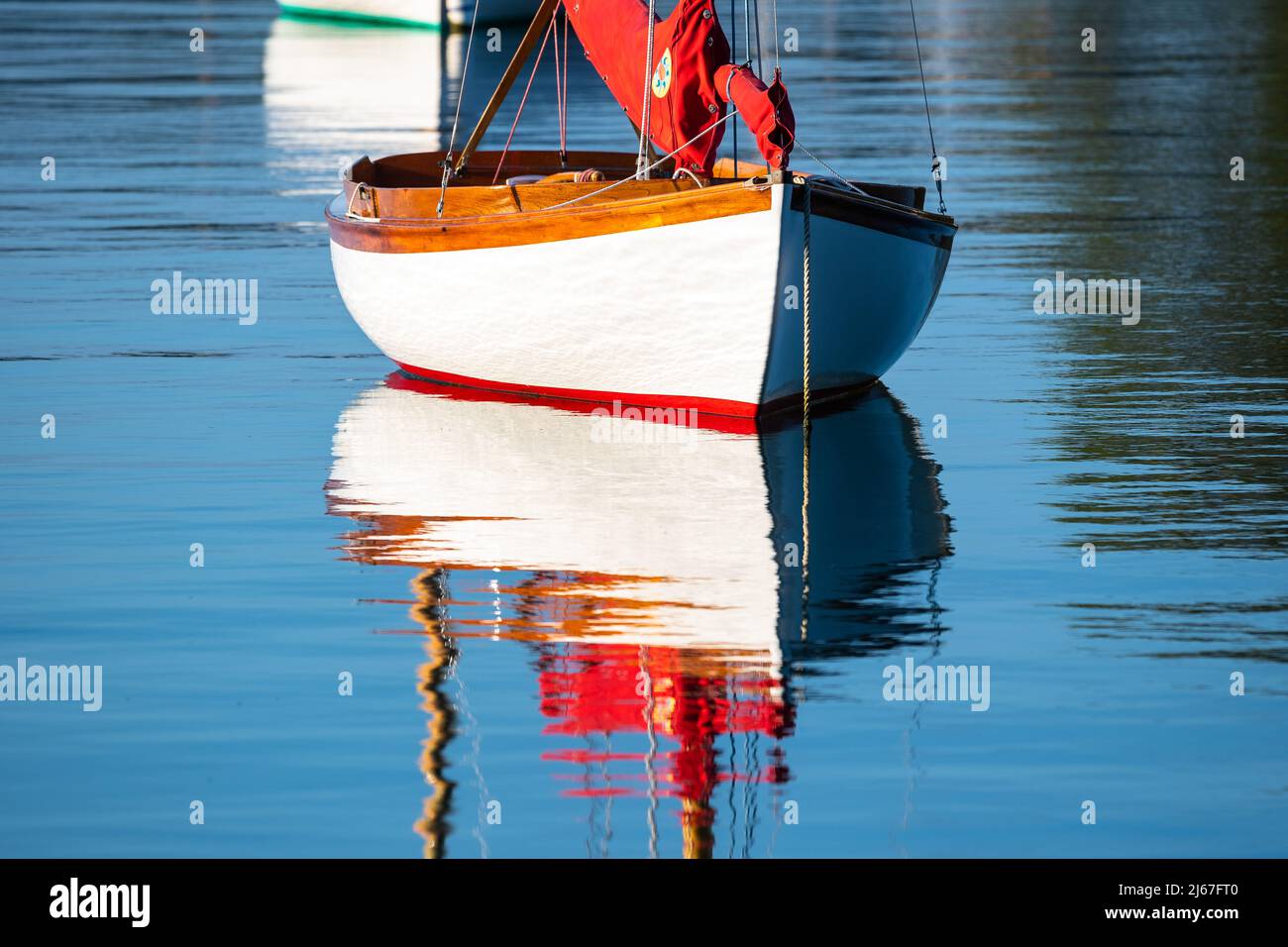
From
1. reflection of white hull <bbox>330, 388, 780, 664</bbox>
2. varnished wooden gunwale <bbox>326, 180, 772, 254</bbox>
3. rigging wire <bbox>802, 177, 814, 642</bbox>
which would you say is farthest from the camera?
varnished wooden gunwale <bbox>326, 180, 772, 254</bbox>

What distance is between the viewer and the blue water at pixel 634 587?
26.8ft

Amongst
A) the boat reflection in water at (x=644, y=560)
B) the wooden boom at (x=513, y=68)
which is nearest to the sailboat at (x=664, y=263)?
the boat reflection in water at (x=644, y=560)

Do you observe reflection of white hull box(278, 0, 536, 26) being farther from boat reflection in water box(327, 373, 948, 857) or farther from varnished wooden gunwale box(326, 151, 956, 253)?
boat reflection in water box(327, 373, 948, 857)

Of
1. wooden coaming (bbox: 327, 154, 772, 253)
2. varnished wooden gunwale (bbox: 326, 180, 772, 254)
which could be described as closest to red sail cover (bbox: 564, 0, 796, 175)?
wooden coaming (bbox: 327, 154, 772, 253)

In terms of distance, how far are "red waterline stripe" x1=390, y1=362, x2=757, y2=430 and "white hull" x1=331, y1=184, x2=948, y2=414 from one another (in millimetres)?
20

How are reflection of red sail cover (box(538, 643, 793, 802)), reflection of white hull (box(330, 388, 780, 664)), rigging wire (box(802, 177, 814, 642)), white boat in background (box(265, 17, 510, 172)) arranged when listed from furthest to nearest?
white boat in background (box(265, 17, 510, 172)) < rigging wire (box(802, 177, 814, 642)) < reflection of white hull (box(330, 388, 780, 664)) < reflection of red sail cover (box(538, 643, 793, 802))

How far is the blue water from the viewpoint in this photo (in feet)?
26.8

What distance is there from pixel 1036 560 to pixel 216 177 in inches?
842

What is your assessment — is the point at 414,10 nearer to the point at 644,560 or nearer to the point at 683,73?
the point at 683,73

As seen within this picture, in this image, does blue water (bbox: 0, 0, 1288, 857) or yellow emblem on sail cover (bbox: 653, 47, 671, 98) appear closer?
blue water (bbox: 0, 0, 1288, 857)

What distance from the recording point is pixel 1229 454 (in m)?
14.0

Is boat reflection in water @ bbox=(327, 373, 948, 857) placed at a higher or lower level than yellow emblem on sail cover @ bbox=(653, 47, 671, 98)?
lower

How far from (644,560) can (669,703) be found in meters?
2.54
